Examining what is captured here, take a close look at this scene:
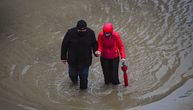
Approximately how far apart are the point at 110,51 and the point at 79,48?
2.22 feet

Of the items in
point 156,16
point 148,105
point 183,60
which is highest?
point 156,16

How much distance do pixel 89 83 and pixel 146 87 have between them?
133cm

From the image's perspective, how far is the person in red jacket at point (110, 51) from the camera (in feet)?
29.3

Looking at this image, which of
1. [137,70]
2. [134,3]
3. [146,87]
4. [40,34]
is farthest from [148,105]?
[134,3]

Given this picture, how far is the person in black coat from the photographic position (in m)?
8.88

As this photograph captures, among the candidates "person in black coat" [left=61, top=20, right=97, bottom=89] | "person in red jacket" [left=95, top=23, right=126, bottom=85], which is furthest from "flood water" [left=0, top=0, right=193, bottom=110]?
"person in black coat" [left=61, top=20, right=97, bottom=89]

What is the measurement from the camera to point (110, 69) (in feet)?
31.1

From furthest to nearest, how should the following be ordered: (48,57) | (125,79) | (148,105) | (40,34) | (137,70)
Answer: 1. (40,34)
2. (48,57)
3. (137,70)
4. (125,79)
5. (148,105)

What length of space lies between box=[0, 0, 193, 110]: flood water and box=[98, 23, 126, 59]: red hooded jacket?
34.4 inches

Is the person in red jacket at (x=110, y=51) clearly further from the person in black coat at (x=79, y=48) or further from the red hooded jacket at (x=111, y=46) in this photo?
the person in black coat at (x=79, y=48)

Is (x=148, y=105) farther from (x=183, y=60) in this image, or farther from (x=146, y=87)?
(x=183, y=60)

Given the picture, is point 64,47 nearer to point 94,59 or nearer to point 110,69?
point 110,69

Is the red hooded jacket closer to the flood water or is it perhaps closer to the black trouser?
the black trouser

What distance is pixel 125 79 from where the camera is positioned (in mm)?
9453
